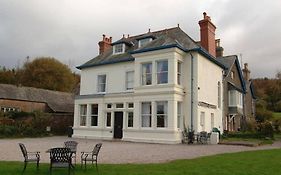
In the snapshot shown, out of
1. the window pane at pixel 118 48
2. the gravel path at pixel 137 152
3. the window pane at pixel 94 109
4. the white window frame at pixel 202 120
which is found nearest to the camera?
the gravel path at pixel 137 152

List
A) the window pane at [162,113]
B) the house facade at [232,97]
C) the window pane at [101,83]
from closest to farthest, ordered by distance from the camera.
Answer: the window pane at [162,113] < the window pane at [101,83] < the house facade at [232,97]

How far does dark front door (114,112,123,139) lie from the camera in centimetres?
2527

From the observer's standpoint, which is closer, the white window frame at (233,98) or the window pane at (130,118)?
the window pane at (130,118)

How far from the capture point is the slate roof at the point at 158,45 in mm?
22939

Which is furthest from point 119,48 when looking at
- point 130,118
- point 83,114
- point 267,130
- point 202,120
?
point 267,130

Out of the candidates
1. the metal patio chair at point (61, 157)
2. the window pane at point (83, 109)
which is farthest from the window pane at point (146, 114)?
the metal patio chair at point (61, 157)

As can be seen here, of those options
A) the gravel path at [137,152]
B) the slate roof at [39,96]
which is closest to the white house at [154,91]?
the gravel path at [137,152]

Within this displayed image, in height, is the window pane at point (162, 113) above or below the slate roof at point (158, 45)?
below

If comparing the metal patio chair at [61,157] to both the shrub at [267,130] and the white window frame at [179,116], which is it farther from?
the shrub at [267,130]

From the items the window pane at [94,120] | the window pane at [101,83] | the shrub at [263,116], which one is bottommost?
the window pane at [94,120]

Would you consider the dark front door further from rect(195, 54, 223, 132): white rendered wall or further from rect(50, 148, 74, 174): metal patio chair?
rect(50, 148, 74, 174): metal patio chair

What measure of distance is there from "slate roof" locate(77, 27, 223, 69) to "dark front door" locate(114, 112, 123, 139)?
4695 millimetres

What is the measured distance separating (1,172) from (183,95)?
53.0 ft

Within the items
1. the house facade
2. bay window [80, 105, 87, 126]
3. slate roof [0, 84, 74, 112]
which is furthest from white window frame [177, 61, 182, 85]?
slate roof [0, 84, 74, 112]
